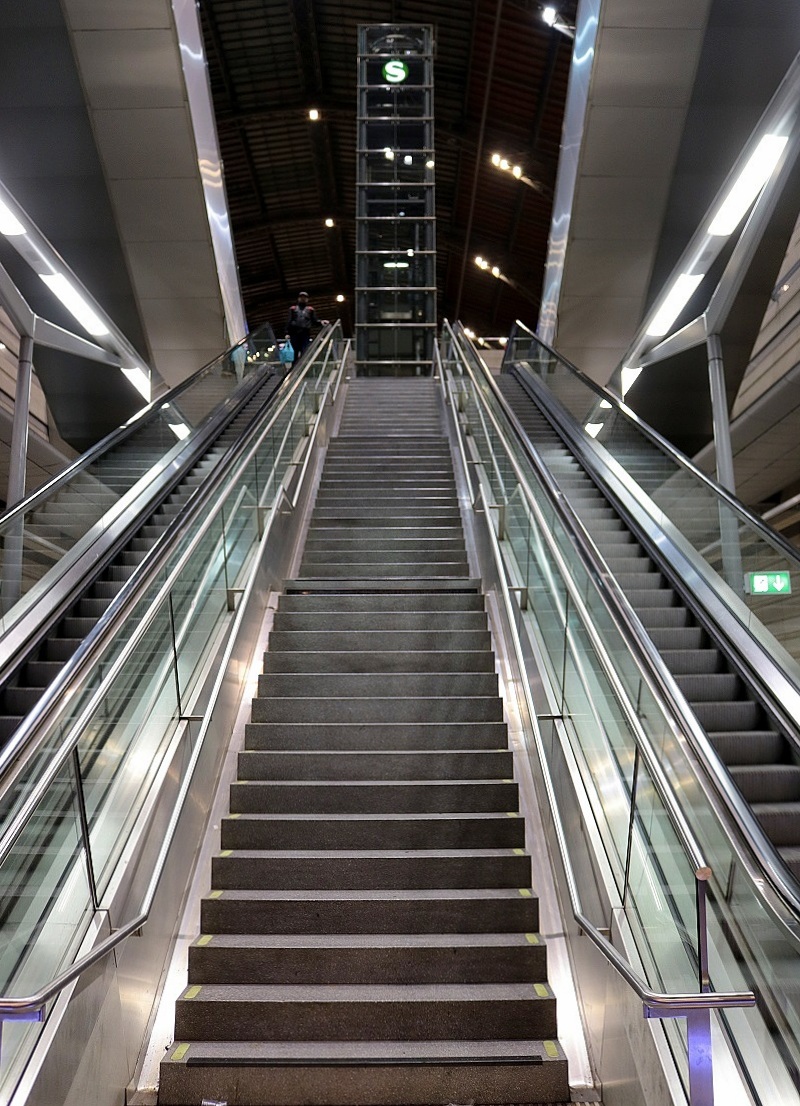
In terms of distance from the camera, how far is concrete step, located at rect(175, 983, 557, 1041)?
2857 millimetres

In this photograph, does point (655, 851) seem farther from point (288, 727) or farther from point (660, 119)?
point (660, 119)

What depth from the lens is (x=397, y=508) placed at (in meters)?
7.07

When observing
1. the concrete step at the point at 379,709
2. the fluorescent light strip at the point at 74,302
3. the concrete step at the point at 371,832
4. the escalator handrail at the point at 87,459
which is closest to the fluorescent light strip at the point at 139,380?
the fluorescent light strip at the point at 74,302

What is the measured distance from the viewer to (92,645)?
9.12ft

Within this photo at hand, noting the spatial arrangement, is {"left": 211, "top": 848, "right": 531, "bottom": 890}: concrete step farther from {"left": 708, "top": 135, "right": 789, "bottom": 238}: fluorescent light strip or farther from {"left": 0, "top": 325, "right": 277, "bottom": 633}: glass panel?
{"left": 708, "top": 135, "right": 789, "bottom": 238}: fluorescent light strip

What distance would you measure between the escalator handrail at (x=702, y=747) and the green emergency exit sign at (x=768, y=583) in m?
0.95

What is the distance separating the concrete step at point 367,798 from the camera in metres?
3.75

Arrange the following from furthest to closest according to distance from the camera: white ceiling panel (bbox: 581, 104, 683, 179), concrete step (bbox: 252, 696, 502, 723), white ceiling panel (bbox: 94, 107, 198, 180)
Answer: white ceiling panel (bbox: 94, 107, 198, 180) < white ceiling panel (bbox: 581, 104, 683, 179) < concrete step (bbox: 252, 696, 502, 723)

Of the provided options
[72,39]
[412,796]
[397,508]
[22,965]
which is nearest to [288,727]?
[412,796]

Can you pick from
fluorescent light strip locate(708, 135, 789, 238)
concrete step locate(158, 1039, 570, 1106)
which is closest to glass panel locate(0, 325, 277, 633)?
concrete step locate(158, 1039, 570, 1106)

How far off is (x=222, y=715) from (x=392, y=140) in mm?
16141

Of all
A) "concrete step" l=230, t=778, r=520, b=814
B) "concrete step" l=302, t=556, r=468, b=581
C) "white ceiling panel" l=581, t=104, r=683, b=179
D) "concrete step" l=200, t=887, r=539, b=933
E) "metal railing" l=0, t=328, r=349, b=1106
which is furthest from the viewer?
"white ceiling panel" l=581, t=104, r=683, b=179

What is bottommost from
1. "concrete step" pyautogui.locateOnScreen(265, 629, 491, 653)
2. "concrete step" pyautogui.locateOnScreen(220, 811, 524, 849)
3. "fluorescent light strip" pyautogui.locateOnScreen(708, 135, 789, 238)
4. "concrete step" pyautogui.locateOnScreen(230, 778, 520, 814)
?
"concrete step" pyautogui.locateOnScreen(220, 811, 524, 849)

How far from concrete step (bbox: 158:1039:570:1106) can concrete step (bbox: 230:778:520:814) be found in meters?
1.12
